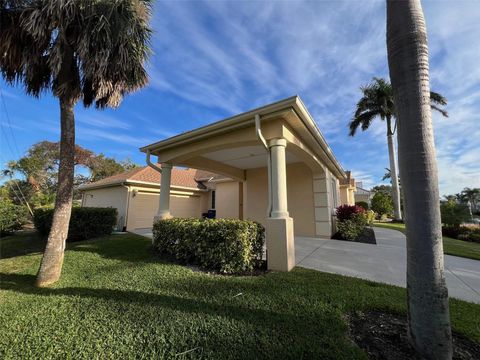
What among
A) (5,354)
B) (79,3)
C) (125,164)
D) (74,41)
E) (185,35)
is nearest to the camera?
(5,354)

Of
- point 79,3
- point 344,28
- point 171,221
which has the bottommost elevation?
point 171,221

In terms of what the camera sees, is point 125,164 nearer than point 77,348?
No

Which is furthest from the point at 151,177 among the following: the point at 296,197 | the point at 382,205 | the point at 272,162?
the point at 382,205

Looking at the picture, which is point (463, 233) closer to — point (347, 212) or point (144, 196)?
point (347, 212)

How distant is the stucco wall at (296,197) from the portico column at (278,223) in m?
5.30

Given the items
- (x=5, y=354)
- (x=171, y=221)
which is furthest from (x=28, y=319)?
(x=171, y=221)

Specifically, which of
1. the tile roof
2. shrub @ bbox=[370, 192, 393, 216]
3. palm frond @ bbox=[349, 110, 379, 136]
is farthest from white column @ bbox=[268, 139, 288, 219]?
shrub @ bbox=[370, 192, 393, 216]

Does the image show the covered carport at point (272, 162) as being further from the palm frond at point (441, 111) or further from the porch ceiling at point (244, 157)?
the palm frond at point (441, 111)

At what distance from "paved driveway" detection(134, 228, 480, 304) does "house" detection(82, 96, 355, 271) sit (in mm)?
996

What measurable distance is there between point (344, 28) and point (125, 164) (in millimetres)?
33068

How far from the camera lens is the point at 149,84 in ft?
19.6

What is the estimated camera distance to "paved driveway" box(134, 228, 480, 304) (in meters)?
4.39

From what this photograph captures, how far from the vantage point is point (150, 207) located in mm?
14133

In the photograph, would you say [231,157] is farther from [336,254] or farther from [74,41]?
[74,41]
